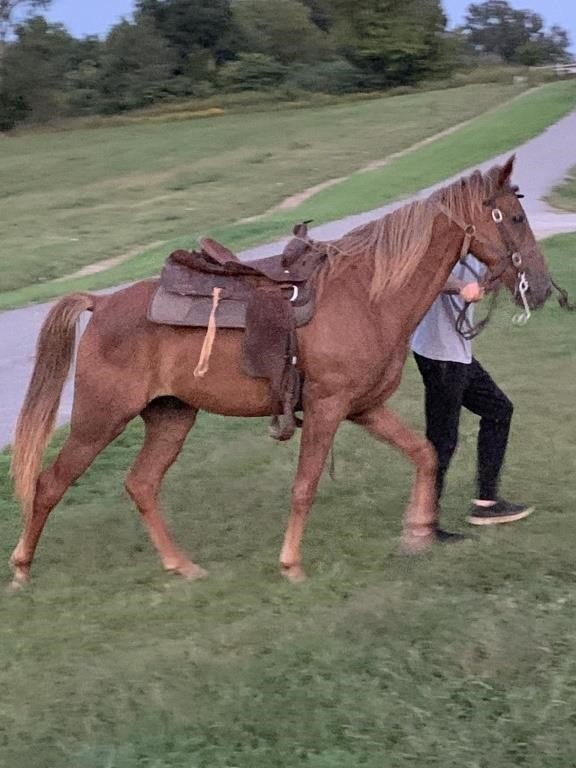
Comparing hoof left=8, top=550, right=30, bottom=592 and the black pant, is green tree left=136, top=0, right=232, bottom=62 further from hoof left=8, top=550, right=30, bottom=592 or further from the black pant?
hoof left=8, top=550, right=30, bottom=592

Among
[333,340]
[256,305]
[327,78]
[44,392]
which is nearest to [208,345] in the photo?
[256,305]

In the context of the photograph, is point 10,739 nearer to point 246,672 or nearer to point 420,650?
point 246,672

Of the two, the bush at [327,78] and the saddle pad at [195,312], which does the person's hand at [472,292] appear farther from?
the bush at [327,78]

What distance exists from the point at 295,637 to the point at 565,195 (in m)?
18.5

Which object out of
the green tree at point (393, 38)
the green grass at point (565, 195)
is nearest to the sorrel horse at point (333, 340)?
the green grass at point (565, 195)

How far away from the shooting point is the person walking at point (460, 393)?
5020mm

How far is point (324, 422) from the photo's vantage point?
4.61 metres

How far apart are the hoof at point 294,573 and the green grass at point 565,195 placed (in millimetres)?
15928

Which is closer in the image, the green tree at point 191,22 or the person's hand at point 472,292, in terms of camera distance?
the person's hand at point 472,292

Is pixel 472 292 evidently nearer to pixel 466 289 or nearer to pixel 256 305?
pixel 466 289

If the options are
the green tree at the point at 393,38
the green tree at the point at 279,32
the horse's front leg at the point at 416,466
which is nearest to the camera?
the horse's front leg at the point at 416,466

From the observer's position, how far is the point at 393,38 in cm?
5362

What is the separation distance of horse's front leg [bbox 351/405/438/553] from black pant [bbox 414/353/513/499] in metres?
0.28

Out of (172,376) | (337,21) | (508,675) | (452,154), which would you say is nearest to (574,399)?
(172,376)
